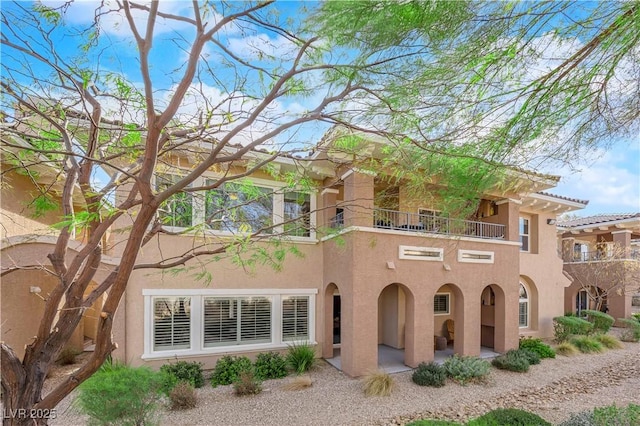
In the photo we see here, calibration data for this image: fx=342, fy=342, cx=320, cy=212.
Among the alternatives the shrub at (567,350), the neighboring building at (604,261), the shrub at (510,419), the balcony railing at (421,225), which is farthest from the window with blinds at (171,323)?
the neighboring building at (604,261)

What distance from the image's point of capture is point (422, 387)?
10516 millimetres

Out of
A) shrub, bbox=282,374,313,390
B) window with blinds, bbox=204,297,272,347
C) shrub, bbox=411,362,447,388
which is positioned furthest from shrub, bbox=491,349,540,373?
window with blinds, bbox=204,297,272,347

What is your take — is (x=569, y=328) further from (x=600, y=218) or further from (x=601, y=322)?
(x=600, y=218)

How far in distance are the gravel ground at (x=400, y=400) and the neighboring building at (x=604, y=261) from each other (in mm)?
11439

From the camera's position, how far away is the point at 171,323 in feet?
37.3

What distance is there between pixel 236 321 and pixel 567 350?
561 inches

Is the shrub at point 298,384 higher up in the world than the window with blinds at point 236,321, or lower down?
lower down

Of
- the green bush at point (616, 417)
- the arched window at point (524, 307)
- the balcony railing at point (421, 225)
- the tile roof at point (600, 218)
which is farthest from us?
the tile roof at point (600, 218)

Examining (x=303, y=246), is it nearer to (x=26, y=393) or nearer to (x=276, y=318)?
(x=276, y=318)

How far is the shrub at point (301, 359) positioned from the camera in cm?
1158

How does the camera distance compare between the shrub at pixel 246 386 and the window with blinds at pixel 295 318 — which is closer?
the shrub at pixel 246 386

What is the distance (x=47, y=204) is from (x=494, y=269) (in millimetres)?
14799

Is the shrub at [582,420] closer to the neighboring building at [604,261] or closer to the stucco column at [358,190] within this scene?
the stucco column at [358,190]

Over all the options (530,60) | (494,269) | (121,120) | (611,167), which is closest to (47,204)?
(121,120)
